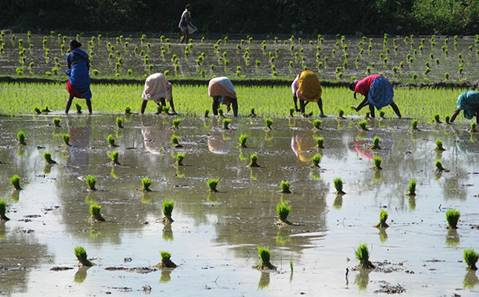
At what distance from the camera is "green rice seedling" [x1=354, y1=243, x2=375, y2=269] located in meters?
8.72

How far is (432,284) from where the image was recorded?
331 inches

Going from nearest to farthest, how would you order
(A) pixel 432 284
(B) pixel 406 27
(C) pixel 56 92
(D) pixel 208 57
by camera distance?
(A) pixel 432 284
(C) pixel 56 92
(D) pixel 208 57
(B) pixel 406 27

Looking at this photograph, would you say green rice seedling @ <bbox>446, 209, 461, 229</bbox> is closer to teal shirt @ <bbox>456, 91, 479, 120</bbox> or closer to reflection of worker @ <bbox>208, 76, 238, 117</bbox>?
teal shirt @ <bbox>456, 91, 479, 120</bbox>

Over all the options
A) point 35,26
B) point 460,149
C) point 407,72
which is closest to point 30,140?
point 460,149

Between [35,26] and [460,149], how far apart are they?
2475 centimetres

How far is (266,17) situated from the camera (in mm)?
39250

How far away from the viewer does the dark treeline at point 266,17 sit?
125 ft

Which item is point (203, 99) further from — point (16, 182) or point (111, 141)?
point (16, 182)

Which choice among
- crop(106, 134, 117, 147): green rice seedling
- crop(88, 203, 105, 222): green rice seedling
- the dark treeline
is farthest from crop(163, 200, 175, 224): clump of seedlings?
the dark treeline

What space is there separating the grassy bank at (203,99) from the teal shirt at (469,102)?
1482mm

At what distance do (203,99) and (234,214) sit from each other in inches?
438

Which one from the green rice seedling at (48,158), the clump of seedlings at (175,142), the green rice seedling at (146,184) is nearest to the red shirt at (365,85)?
the clump of seedlings at (175,142)

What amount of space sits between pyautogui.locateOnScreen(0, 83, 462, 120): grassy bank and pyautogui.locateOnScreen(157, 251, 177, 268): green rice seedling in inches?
440

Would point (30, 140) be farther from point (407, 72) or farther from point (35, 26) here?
point (35, 26)
